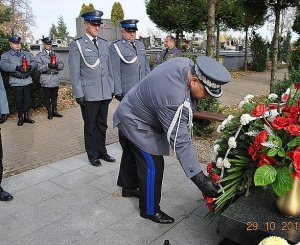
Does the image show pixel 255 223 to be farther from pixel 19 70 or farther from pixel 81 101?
pixel 19 70

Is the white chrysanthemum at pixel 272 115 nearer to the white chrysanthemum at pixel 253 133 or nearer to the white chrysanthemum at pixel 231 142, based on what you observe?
the white chrysanthemum at pixel 253 133

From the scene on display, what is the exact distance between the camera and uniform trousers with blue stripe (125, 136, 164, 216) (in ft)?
10.5

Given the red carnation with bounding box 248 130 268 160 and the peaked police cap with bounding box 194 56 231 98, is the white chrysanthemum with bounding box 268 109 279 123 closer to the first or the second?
the red carnation with bounding box 248 130 268 160

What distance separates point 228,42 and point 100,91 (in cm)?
4927

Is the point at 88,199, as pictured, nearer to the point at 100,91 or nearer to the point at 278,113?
the point at 100,91

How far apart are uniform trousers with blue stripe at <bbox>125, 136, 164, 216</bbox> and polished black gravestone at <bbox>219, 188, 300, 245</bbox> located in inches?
33.6

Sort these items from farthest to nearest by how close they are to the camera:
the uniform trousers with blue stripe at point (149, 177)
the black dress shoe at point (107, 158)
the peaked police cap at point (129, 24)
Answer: the peaked police cap at point (129, 24), the black dress shoe at point (107, 158), the uniform trousers with blue stripe at point (149, 177)

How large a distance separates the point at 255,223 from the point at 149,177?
3.76 ft

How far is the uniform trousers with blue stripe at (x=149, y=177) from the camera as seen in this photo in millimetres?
3199

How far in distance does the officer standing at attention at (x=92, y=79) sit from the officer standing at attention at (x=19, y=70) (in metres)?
2.98

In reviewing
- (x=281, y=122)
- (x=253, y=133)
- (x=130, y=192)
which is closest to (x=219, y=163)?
(x=253, y=133)

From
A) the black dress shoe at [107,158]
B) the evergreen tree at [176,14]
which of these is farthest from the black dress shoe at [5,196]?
the evergreen tree at [176,14]

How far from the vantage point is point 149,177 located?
323cm

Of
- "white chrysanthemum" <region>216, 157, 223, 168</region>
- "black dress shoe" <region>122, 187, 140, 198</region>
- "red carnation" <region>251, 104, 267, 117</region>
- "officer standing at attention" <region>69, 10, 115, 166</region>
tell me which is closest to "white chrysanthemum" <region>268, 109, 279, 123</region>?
"red carnation" <region>251, 104, 267, 117</region>
